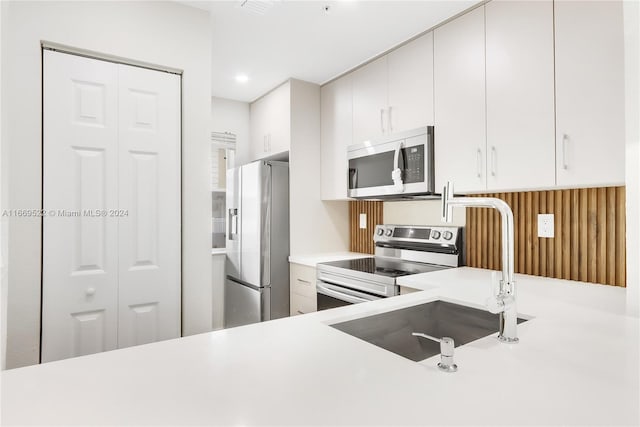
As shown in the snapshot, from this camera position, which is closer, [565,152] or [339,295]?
[565,152]

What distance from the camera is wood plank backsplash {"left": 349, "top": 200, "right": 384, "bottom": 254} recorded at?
3168 millimetres

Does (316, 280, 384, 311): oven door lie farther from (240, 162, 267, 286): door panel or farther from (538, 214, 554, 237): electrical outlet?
(538, 214, 554, 237): electrical outlet

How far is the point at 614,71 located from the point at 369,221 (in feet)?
6.56

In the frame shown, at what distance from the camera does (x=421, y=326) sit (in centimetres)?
141

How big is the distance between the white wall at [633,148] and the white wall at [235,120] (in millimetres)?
3154

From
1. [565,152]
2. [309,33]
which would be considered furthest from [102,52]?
[565,152]

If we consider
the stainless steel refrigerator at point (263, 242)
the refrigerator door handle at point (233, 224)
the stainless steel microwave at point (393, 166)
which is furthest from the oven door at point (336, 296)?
the refrigerator door handle at point (233, 224)

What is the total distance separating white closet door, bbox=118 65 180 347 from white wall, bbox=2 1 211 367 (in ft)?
0.20

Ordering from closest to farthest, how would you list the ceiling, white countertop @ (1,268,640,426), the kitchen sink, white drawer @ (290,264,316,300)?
white countertop @ (1,268,640,426), the kitchen sink, the ceiling, white drawer @ (290,264,316,300)

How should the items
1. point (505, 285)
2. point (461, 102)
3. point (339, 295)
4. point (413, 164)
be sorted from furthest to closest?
point (339, 295)
point (413, 164)
point (461, 102)
point (505, 285)

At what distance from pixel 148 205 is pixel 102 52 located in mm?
782

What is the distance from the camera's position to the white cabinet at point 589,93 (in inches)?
59.7

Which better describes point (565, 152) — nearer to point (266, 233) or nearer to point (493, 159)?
point (493, 159)

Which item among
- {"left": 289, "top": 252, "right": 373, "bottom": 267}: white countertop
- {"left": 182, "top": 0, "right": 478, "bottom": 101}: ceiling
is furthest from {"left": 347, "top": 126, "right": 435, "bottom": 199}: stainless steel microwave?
{"left": 182, "top": 0, "right": 478, "bottom": 101}: ceiling
